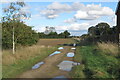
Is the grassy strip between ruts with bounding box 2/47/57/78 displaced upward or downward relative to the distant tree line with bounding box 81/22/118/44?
downward

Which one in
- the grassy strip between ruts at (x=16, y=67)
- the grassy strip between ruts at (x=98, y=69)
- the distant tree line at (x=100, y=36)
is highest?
the distant tree line at (x=100, y=36)

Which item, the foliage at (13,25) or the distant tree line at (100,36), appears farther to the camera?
the distant tree line at (100,36)

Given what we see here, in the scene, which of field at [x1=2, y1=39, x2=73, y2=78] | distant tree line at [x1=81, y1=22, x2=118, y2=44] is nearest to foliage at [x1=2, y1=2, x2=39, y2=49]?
field at [x1=2, y1=39, x2=73, y2=78]

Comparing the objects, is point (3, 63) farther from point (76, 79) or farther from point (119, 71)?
point (119, 71)

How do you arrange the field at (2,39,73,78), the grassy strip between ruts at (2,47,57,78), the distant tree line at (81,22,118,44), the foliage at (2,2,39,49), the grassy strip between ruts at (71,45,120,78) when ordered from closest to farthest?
the grassy strip between ruts at (71,45,120,78) → the grassy strip between ruts at (2,47,57,78) → the field at (2,39,73,78) → the foliage at (2,2,39,49) → the distant tree line at (81,22,118,44)

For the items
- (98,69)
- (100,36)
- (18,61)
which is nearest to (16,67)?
(18,61)

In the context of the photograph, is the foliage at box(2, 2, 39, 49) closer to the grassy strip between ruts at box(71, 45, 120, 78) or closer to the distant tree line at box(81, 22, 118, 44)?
the grassy strip between ruts at box(71, 45, 120, 78)

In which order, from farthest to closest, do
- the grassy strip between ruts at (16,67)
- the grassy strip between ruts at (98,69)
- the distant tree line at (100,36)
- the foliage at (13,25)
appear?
the distant tree line at (100,36), the foliage at (13,25), the grassy strip between ruts at (16,67), the grassy strip between ruts at (98,69)

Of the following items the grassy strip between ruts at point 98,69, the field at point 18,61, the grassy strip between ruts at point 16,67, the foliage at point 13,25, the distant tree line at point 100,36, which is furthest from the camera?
the distant tree line at point 100,36

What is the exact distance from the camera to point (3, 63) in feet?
37.9

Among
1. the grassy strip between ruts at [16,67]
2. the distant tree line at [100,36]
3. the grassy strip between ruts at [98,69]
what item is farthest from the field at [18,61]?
the distant tree line at [100,36]

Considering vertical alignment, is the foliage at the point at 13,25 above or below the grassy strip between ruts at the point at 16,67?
above

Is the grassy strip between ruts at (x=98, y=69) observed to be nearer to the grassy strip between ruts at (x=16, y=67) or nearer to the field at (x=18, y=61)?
the grassy strip between ruts at (x=16, y=67)

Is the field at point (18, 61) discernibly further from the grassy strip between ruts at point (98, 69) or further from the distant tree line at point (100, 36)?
the distant tree line at point (100, 36)
